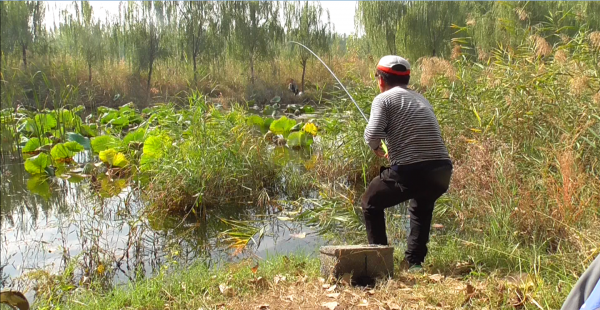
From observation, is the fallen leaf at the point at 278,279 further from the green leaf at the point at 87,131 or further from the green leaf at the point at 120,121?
the green leaf at the point at 120,121

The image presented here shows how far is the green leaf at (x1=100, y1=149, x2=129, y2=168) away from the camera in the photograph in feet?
26.9

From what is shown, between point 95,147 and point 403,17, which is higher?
point 403,17

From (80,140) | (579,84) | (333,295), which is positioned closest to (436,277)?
(333,295)

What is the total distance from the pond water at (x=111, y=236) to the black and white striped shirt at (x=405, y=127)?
197cm

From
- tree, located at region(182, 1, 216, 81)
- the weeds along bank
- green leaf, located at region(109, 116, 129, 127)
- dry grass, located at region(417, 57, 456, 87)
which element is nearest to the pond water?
dry grass, located at region(417, 57, 456, 87)

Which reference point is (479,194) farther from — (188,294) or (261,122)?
(261,122)

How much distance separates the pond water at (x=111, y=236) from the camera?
4957 millimetres

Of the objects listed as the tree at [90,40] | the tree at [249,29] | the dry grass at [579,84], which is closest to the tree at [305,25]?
the tree at [249,29]

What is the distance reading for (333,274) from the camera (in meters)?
3.64

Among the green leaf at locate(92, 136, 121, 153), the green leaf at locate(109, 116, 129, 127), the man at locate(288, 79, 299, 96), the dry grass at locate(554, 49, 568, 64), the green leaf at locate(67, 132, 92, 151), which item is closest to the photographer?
the dry grass at locate(554, 49, 568, 64)

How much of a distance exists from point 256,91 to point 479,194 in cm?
1743

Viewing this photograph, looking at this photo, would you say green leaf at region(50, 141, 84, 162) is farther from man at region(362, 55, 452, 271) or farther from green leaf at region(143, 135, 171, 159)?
man at region(362, 55, 452, 271)

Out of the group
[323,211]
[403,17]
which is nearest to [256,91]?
[403,17]

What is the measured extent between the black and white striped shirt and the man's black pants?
0.07 meters
